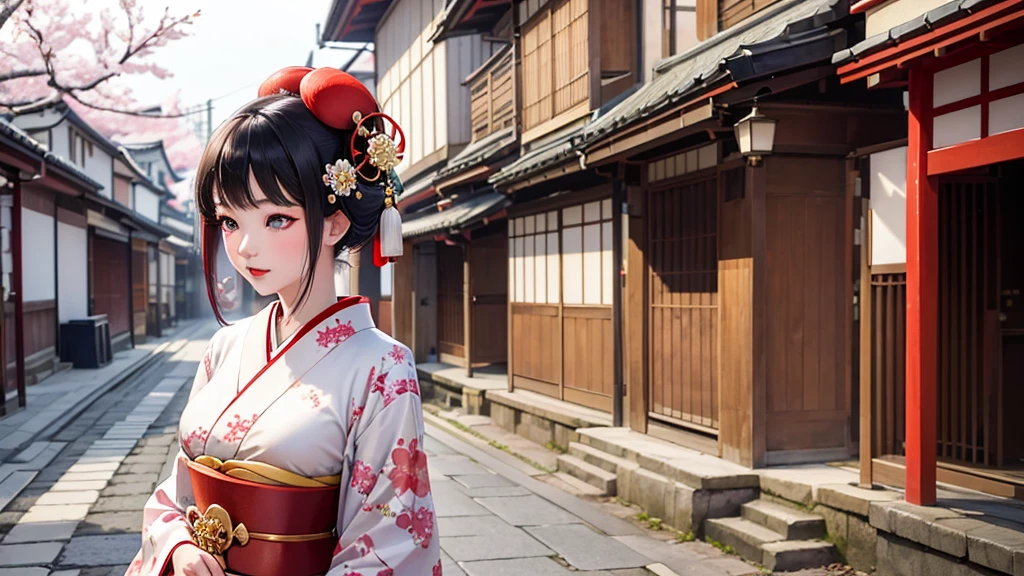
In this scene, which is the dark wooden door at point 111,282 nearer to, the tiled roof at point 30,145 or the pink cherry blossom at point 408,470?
the tiled roof at point 30,145

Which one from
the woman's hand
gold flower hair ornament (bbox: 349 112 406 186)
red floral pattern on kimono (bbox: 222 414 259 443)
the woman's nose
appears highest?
gold flower hair ornament (bbox: 349 112 406 186)

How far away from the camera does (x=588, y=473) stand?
953 cm

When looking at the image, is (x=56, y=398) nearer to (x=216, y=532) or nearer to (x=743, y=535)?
(x=743, y=535)

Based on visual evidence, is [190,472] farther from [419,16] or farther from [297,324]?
[419,16]

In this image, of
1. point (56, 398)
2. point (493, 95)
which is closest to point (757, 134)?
point (493, 95)

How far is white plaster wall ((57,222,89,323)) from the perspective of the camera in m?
21.3

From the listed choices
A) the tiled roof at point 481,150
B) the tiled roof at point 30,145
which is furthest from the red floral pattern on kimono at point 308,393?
the tiled roof at point 481,150

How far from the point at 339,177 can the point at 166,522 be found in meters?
1.12

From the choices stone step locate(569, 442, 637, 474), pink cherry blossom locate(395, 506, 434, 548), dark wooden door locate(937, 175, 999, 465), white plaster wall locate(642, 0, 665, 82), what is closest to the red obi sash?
pink cherry blossom locate(395, 506, 434, 548)

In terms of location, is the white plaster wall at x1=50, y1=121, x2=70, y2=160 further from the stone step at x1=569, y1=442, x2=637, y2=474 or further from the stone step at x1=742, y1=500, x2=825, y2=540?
the stone step at x1=742, y1=500, x2=825, y2=540

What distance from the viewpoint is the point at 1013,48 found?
523 centimetres

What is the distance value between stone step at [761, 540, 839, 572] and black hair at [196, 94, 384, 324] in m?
A: 5.08

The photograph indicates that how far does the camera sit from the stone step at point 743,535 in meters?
6.79

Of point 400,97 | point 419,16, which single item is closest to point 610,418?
point 419,16
